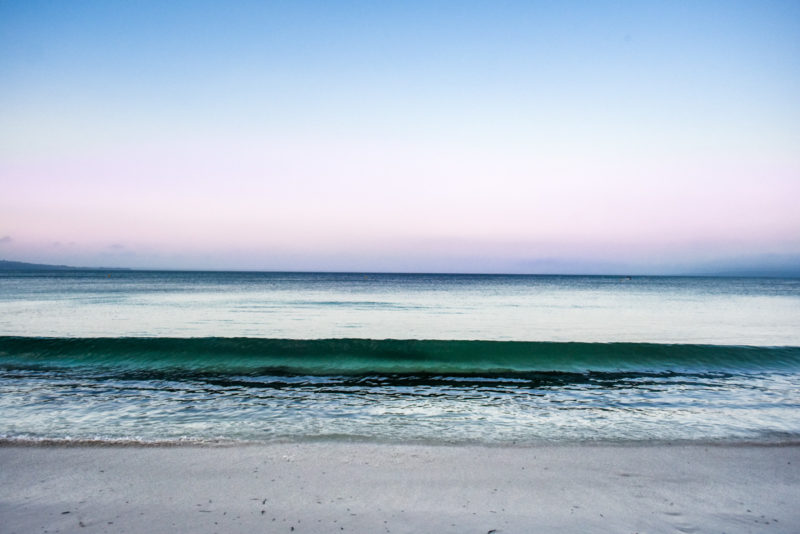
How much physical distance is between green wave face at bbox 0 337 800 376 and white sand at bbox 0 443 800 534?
596 centimetres

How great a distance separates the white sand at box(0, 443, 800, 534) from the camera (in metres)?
4.14

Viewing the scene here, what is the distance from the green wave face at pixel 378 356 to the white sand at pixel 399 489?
19.5 feet

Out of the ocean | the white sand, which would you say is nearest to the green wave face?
the ocean

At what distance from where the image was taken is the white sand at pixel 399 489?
13.6ft

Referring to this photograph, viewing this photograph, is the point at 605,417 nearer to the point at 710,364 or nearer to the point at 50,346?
the point at 710,364

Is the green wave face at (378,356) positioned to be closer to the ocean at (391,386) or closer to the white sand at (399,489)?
the ocean at (391,386)

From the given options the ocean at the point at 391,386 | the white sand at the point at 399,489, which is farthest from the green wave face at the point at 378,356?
the white sand at the point at 399,489

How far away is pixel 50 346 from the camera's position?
14.2 meters

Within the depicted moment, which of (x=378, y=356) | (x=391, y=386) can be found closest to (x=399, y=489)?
(x=391, y=386)

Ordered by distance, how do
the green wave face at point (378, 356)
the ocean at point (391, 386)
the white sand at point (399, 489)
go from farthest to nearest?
the green wave face at point (378, 356) → the ocean at point (391, 386) → the white sand at point (399, 489)

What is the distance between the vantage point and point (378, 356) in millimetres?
14289

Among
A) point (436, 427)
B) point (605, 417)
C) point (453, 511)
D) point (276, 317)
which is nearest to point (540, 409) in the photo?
point (605, 417)

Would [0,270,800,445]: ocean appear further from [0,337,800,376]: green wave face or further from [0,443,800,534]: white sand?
[0,443,800,534]: white sand

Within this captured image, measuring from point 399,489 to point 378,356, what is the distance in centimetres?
946
